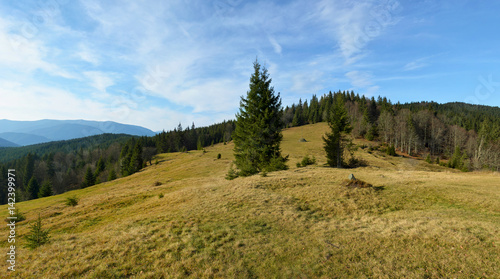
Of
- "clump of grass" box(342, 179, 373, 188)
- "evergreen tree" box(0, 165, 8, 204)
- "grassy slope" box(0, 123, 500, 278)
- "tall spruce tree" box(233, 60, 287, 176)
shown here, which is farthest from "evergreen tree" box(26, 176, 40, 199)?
"clump of grass" box(342, 179, 373, 188)

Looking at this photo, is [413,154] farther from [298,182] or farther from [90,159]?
[90,159]

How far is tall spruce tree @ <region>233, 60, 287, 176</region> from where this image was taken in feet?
91.6

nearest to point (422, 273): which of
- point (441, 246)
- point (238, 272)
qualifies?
point (441, 246)

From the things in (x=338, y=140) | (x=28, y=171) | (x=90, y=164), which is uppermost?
(x=338, y=140)

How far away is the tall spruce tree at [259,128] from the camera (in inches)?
1099

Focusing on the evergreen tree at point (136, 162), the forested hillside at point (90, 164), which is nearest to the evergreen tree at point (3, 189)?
the forested hillside at point (90, 164)

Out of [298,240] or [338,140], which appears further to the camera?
[338,140]

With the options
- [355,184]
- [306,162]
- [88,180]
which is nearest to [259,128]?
[355,184]

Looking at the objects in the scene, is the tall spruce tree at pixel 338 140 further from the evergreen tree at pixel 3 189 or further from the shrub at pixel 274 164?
the evergreen tree at pixel 3 189

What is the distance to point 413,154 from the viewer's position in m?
82.9

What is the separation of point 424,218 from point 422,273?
6.80 m

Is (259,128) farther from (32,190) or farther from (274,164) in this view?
(32,190)

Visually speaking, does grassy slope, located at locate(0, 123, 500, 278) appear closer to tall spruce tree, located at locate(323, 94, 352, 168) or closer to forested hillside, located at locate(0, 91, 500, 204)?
tall spruce tree, located at locate(323, 94, 352, 168)

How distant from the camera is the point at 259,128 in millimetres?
27766
